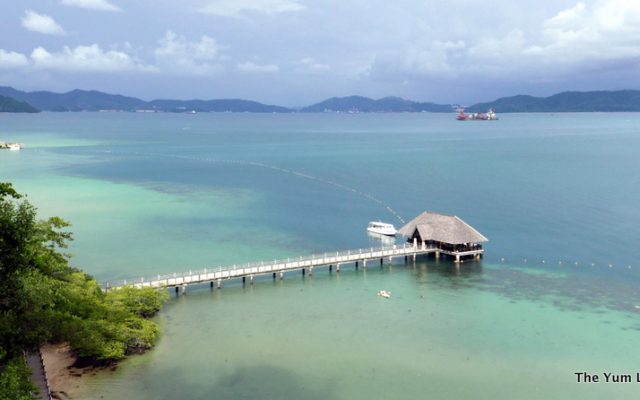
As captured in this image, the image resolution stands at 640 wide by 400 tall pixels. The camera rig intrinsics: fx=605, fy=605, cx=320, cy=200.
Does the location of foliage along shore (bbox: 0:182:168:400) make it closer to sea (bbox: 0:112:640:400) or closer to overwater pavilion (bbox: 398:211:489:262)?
sea (bbox: 0:112:640:400)

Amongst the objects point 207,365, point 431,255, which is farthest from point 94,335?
point 431,255

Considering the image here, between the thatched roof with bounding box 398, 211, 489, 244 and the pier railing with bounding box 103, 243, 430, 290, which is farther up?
the thatched roof with bounding box 398, 211, 489, 244

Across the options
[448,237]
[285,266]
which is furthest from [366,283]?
[448,237]

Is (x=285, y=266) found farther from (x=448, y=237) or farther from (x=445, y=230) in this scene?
(x=445, y=230)

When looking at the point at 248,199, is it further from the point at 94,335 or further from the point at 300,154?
the point at 300,154

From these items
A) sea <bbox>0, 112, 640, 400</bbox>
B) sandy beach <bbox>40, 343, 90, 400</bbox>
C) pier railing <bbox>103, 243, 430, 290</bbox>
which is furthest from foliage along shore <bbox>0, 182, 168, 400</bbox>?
pier railing <bbox>103, 243, 430, 290</bbox>

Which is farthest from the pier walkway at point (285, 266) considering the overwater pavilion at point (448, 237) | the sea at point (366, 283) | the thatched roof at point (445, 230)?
the thatched roof at point (445, 230)

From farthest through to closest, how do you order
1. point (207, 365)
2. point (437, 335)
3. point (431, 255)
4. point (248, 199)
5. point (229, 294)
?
point (248, 199) < point (431, 255) < point (229, 294) < point (437, 335) < point (207, 365)
